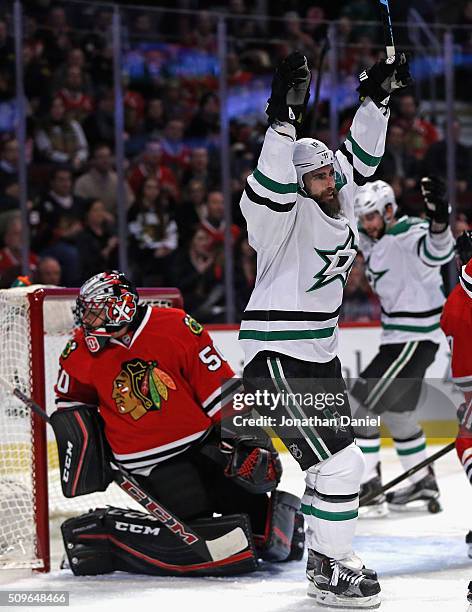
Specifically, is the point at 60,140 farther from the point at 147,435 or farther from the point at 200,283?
the point at 147,435

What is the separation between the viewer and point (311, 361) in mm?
2871

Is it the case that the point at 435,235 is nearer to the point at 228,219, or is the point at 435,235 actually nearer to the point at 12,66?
the point at 228,219

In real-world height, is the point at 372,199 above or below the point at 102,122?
below

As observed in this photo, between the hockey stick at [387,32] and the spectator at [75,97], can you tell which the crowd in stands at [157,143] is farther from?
the hockey stick at [387,32]

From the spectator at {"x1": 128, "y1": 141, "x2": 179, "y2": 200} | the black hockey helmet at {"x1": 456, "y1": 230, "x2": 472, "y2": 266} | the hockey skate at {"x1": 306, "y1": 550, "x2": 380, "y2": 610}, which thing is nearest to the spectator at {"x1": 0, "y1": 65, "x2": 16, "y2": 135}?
the spectator at {"x1": 128, "y1": 141, "x2": 179, "y2": 200}

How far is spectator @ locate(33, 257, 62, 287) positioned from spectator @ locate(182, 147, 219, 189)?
94 centimetres

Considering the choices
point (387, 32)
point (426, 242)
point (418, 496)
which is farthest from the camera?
point (418, 496)

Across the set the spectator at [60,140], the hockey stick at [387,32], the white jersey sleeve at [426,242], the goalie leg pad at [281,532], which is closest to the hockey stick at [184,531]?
the goalie leg pad at [281,532]

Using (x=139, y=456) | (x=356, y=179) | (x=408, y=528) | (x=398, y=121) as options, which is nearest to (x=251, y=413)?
(x=139, y=456)

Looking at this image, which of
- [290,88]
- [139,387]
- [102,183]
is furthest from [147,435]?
[102,183]

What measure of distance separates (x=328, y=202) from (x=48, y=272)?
2.78 m

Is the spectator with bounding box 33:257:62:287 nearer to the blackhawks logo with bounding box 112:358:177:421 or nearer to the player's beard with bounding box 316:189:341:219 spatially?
the blackhawks logo with bounding box 112:358:177:421

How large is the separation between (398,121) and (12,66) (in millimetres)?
2261

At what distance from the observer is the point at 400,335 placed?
4324 millimetres
